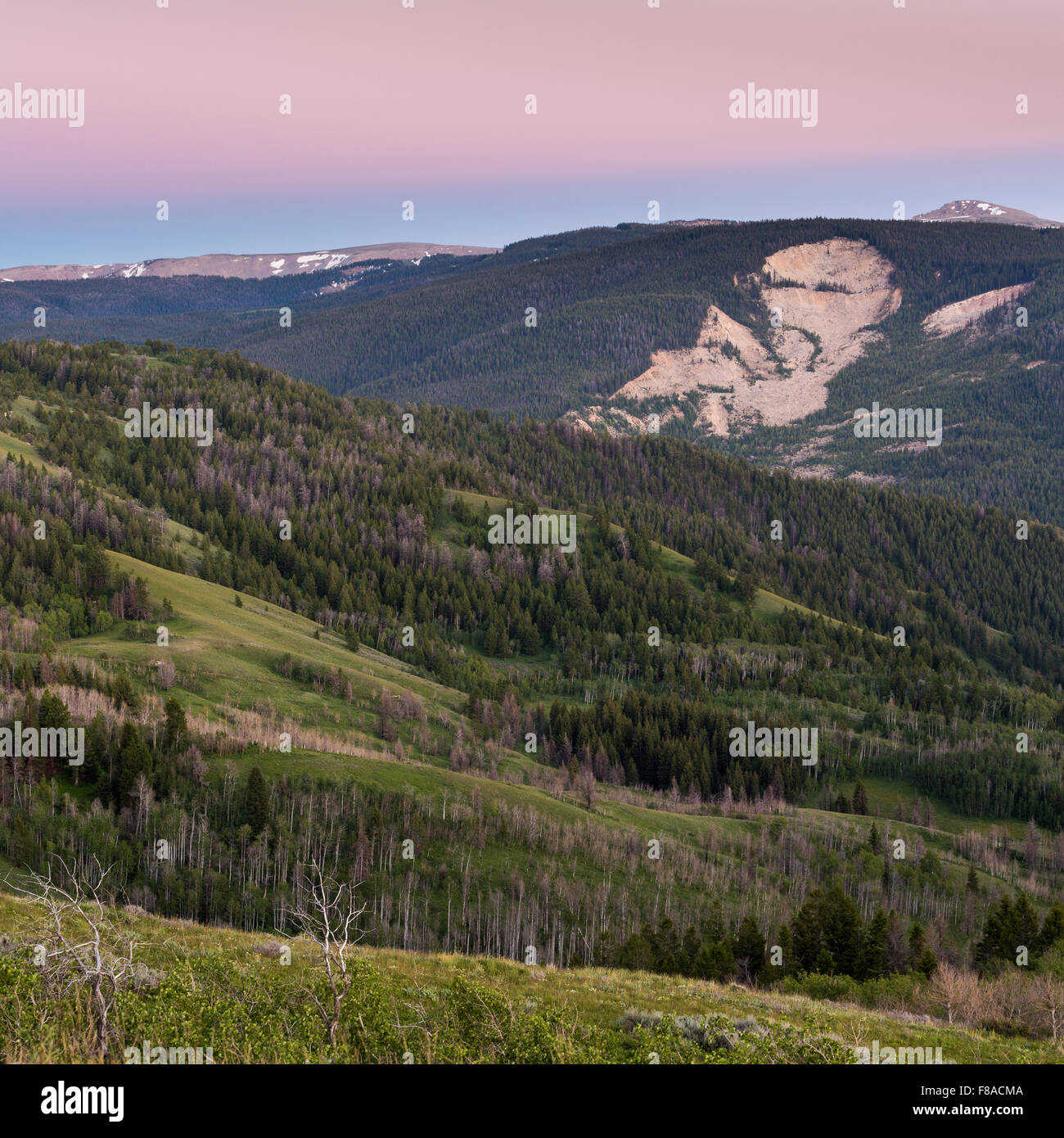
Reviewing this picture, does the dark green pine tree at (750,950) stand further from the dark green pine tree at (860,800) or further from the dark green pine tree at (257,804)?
the dark green pine tree at (860,800)

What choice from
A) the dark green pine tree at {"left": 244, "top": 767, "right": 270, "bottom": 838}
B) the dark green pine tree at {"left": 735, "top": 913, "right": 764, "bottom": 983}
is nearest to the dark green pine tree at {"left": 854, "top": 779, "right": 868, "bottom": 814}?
the dark green pine tree at {"left": 735, "top": 913, "right": 764, "bottom": 983}

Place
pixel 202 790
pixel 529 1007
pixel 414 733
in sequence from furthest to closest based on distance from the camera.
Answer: pixel 414 733, pixel 202 790, pixel 529 1007

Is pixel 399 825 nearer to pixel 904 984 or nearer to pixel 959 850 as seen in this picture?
pixel 904 984

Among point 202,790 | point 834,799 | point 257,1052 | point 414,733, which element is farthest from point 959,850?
point 257,1052

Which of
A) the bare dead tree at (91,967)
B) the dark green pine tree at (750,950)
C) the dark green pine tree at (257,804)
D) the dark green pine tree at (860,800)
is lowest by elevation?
the dark green pine tree at (860,800)

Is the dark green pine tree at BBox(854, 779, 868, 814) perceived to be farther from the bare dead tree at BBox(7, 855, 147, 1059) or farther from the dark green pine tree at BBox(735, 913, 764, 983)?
the bare dead tree at BBox(7, 855, 147, 1059)

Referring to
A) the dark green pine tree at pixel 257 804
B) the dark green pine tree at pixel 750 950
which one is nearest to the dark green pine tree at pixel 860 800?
the dark green pine tree at pixel 750 950

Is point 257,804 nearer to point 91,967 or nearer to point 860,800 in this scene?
point 91,967

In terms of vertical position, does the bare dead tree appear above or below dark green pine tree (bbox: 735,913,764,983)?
above

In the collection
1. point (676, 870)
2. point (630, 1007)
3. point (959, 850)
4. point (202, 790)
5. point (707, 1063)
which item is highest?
point (707, 1063)

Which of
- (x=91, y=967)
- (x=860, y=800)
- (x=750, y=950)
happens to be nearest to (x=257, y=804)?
(x=750, y=950)

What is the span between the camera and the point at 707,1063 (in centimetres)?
2636

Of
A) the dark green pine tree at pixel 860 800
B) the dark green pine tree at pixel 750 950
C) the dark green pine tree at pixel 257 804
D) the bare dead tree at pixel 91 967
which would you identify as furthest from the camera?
the dark green pine tree at pixel 860 800

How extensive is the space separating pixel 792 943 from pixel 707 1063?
2438 inches
